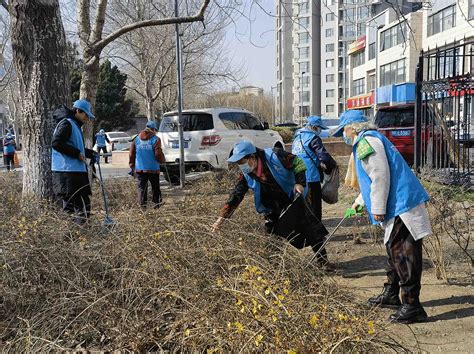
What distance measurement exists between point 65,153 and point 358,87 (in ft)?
191

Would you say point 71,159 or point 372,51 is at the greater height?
point 372,51

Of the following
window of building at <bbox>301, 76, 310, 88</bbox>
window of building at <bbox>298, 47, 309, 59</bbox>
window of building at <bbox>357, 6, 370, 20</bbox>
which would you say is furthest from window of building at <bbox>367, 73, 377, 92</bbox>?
window of building at <bbox>298, 47, 309, 59</bbox>

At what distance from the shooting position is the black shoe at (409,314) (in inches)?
145

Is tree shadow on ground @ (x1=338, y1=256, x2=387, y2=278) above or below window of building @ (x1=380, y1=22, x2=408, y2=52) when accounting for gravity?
below

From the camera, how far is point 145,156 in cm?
806

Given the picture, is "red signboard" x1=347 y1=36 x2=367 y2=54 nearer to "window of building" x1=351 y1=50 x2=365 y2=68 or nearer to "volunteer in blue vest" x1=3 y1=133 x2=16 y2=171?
"window of building" x1=351 y1=50 x2=365 y2=68

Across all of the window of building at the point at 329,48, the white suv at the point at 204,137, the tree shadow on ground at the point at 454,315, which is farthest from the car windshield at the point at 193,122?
the window of building at the point at 329,48

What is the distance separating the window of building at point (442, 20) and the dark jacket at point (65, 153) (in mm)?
35774

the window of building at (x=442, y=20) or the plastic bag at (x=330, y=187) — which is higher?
the window of building at (x=442, y=20)

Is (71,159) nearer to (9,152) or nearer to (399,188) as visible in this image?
(399,188)

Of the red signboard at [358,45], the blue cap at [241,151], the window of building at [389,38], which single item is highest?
the red signboard at [358,45]

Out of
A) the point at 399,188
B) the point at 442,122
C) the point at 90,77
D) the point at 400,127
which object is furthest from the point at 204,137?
the point at 399,188

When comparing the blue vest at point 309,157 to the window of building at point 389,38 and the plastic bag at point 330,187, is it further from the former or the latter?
the window of building at point 389,38

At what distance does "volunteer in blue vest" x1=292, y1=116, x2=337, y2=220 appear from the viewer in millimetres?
5770
